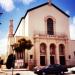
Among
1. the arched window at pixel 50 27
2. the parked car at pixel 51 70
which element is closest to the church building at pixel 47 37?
the arched window at pixel 50 27

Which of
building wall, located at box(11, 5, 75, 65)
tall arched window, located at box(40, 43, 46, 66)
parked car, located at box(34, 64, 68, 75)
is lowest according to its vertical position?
parked car, located at box(34, 64, 68, 75)

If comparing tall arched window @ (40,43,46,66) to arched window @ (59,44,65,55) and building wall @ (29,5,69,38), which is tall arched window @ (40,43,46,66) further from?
arched window @ (59,44,65,55)

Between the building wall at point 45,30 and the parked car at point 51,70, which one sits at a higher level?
the building wall at point 45,30

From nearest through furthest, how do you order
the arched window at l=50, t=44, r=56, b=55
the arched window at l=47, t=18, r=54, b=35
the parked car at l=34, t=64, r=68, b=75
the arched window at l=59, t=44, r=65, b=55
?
1. the parked car at l=34, t=64, r=68, b=75
2. the arched window at l=50, t=44, r=56, b=55
3. the arched window at l=59, t=44, r=65, b=55
4. the arched window at l=47, t=18, r=54, b=35

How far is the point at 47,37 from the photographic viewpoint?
154 feet

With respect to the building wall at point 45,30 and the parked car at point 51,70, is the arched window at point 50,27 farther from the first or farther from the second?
the parked car at point 51,70

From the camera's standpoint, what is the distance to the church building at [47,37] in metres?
46.1

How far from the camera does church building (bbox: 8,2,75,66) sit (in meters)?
46.1

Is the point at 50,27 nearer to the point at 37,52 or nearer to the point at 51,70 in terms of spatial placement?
the point at 37,52

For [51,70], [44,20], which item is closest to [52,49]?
[44,20]

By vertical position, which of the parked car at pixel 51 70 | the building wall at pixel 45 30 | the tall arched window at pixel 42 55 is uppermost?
the building wall at pixel 45 30

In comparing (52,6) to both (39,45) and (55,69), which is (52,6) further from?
(55,69)

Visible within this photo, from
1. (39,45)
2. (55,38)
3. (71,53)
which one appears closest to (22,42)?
(39,45)

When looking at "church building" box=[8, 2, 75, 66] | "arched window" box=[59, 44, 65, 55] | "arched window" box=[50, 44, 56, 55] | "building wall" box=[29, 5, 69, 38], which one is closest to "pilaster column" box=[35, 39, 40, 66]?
"church building" box=[8, 2, 75, 66]
